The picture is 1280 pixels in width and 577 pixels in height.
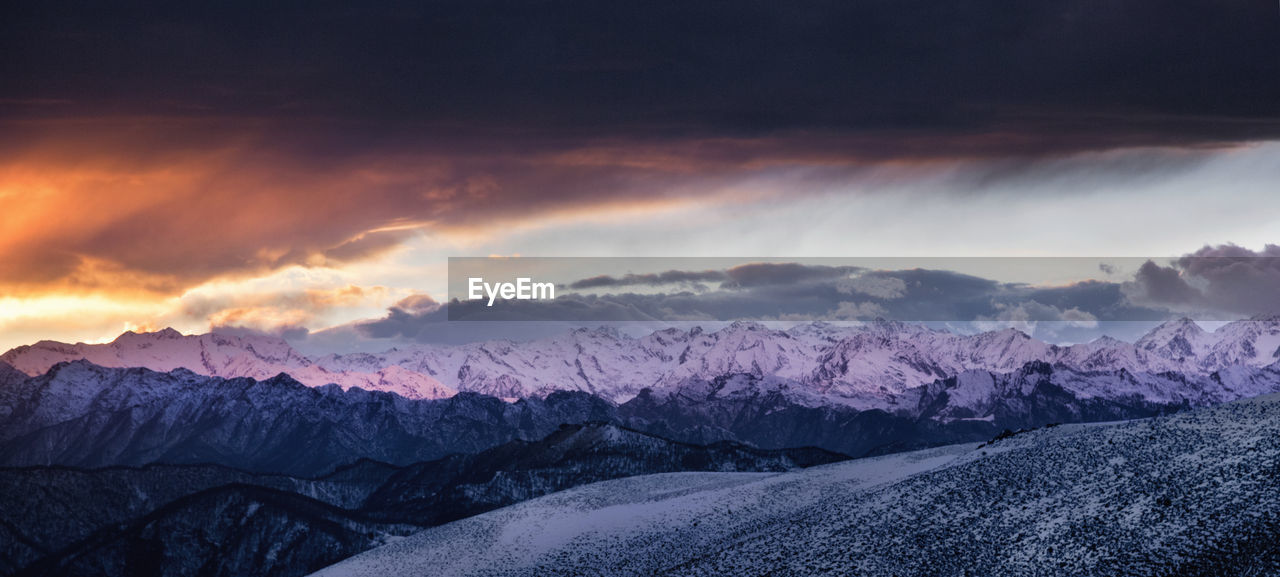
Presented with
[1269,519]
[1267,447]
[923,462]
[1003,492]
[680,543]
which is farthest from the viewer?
[923,462]

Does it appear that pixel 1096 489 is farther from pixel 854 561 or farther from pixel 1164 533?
pixel 854 561

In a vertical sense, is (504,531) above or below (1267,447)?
below

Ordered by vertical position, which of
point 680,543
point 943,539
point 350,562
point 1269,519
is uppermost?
point 1269,519

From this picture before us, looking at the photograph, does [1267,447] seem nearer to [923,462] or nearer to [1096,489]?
[1096,489]

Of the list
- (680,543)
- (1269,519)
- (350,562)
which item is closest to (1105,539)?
(1269,519)

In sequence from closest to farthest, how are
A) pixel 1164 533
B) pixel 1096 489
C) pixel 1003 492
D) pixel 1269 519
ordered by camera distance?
pixel 1269 519, pixel 1164 533, pixel 1096 489, pixel 1003 492

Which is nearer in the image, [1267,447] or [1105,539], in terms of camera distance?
[1105,539]
